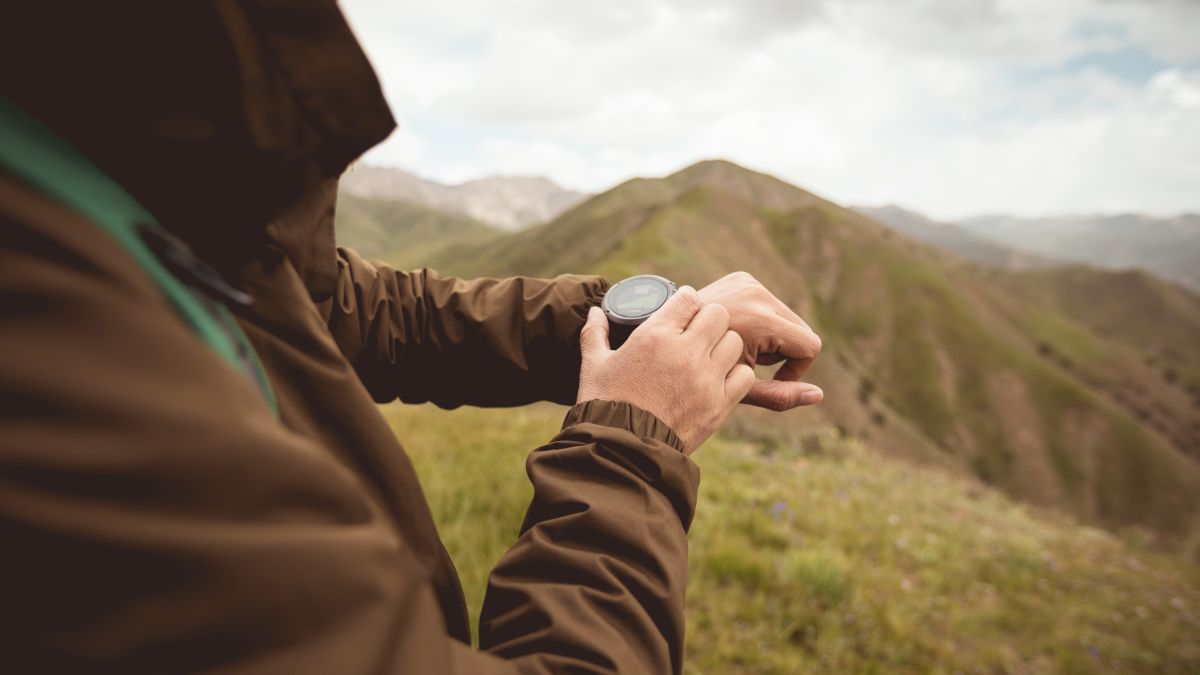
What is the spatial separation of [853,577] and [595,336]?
9.81 ft

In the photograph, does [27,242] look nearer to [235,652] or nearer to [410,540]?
[235,652]

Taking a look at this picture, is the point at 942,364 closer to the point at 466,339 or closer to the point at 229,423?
the point at 466,339

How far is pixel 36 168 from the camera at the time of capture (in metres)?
0.55

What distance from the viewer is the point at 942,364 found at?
65.1 meters

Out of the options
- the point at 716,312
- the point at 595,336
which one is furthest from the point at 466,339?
the point at 716,312

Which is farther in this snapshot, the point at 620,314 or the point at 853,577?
the point at 853,577

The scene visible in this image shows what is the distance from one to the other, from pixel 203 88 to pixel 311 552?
Answer: 68cm

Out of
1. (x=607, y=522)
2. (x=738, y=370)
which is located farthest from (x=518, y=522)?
(x=607, y=522)

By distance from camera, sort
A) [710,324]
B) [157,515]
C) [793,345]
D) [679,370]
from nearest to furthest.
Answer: [157,515] → [679,370] → [710,324] → [793,345]

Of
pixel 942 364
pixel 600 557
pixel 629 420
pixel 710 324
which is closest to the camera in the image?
pixel 600 557

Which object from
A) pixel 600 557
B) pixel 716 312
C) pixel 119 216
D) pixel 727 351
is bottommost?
pixel 600 557

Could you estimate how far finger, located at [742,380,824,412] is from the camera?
188 cm

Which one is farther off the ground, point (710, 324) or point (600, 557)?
point (710, 324)

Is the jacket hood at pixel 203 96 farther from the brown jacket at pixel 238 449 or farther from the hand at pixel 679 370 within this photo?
the hand at pixel 679 370
